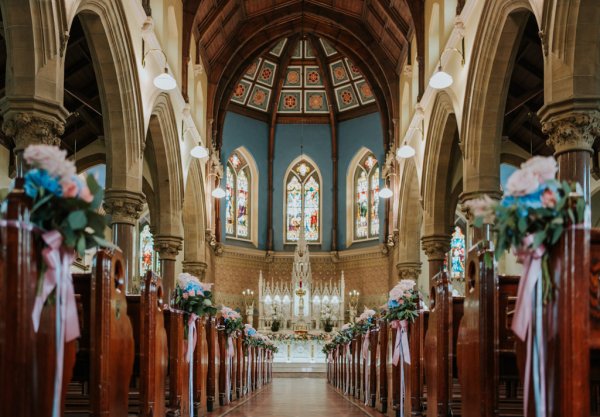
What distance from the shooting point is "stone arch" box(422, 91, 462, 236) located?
17328mm

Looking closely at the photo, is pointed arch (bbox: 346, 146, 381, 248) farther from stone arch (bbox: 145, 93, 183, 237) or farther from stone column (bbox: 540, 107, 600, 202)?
stone column (bbox: 540, 107, 600, 202)

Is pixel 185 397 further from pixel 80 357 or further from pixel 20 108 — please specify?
pixel 20 108

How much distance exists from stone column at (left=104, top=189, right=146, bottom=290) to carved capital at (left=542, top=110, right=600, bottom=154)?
7.68m

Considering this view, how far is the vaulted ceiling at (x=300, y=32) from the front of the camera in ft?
76.6

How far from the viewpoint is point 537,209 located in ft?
13.0

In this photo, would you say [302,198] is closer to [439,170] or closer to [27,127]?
[439,170]

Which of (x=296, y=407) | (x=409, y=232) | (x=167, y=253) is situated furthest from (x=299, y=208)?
(x=296, y=407)

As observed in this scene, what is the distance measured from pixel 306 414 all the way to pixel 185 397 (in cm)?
203

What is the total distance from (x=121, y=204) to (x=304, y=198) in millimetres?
18417

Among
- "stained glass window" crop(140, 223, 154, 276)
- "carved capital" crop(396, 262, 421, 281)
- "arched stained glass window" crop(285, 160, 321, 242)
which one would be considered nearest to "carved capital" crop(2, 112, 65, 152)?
"carved capital" crop(396, 262, 421, 281)

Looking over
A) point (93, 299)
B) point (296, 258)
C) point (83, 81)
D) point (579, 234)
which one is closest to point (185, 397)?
point (93, 299)

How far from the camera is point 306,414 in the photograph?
965 centimetres

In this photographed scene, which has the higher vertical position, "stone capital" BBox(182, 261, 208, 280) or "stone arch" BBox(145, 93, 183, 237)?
"stone arch" BBox(145, 93, 183, 237)

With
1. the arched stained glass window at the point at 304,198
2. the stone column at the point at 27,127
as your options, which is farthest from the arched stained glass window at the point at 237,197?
the stone column at the point at 27,127
